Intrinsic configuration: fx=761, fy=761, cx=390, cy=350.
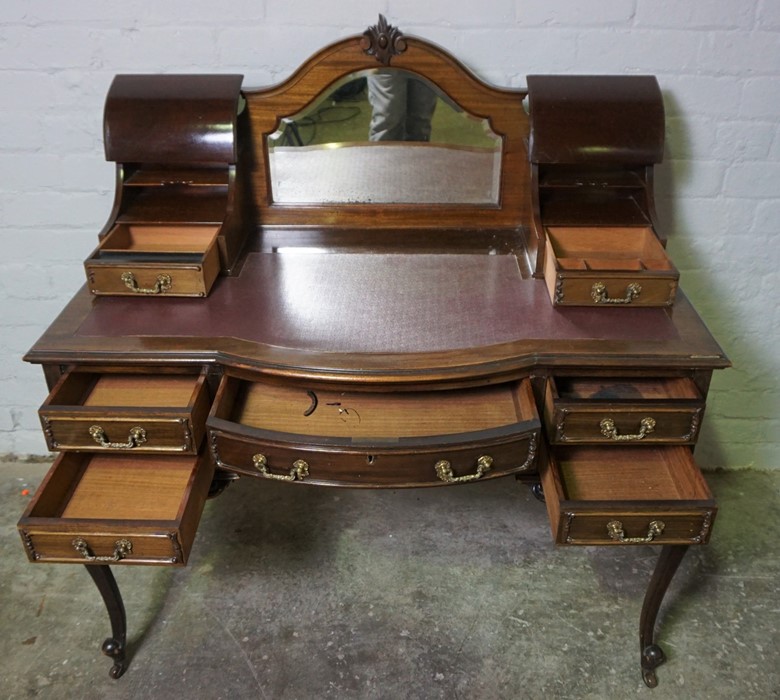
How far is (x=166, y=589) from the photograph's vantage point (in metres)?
2.14

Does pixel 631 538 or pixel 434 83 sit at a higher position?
pixel 434 83

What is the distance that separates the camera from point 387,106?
1.85 meters

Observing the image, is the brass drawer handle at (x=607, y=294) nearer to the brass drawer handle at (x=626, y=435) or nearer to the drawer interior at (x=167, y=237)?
the brass drawer handle at (x=626, y=435)

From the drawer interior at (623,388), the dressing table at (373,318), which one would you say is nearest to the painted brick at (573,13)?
the dressing table at (373,318)

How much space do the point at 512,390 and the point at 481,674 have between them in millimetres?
788

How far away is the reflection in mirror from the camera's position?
72.6 inches

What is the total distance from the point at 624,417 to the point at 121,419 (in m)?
1.02

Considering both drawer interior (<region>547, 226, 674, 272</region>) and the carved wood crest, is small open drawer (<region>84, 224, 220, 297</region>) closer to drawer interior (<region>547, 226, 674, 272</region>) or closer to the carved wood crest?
the carved wood crest

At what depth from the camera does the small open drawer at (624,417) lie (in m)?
1.53

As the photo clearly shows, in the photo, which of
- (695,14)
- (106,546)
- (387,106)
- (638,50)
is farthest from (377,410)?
(695,14)

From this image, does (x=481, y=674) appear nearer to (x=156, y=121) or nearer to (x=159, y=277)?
(x=159, y=277)

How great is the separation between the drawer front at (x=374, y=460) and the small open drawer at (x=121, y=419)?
3.8 inches

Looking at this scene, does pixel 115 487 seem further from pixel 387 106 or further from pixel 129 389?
pixel 387 106

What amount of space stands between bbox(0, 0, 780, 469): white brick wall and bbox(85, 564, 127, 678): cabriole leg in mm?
937
